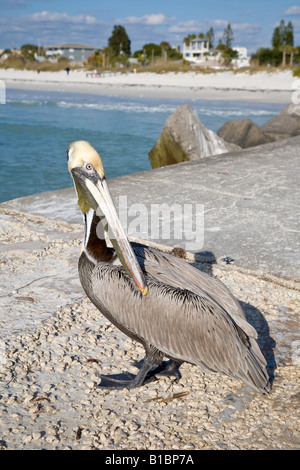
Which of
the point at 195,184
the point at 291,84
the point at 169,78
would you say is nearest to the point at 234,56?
the point at 169,78

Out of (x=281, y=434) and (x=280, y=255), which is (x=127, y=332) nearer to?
(x=281, y=434)

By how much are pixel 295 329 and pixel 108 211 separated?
1.33 m

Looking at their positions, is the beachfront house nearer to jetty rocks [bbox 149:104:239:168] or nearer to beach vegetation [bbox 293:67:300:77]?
beach vegetation [bbox 293:67:300:77]

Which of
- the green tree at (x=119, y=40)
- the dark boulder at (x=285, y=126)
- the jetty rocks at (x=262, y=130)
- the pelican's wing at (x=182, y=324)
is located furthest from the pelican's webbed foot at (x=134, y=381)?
the green tree at (x=119, y=40)

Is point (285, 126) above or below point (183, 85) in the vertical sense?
below

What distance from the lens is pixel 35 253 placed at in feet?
12.3

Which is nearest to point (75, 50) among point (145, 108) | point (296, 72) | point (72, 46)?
point (72, 46)

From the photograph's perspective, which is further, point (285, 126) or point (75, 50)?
point (75, 50)

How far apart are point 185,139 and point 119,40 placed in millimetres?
63813

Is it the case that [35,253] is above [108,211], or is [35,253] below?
below

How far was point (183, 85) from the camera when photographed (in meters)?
37.3

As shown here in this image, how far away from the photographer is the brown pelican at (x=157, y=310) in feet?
6.91

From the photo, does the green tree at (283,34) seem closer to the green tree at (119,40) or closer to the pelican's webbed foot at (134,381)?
the green tree at (119,40)

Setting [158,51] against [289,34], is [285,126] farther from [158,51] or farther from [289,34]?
[158,51]
